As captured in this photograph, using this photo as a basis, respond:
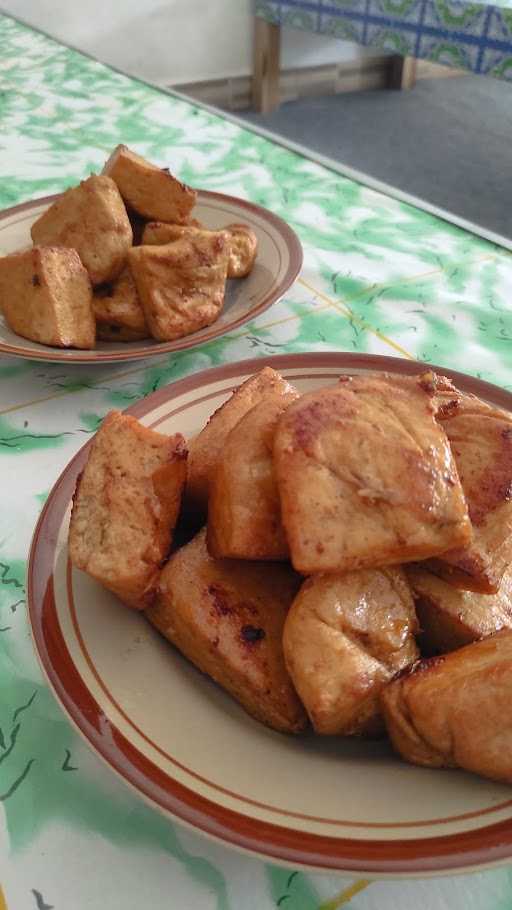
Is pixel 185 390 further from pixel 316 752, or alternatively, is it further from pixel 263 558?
pixel 316 752

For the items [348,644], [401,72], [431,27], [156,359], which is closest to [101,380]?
[156,359]

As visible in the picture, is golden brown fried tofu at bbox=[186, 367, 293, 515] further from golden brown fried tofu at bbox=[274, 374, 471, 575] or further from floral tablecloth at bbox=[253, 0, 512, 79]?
floral tablecloth at bbox=[253, 0, 512, 79]

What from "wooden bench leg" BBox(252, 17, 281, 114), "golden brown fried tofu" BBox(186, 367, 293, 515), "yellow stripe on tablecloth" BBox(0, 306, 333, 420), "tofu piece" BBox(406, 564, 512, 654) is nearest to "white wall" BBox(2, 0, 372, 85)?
"wooden bench leg" BBox(252, 17, 281, 114)

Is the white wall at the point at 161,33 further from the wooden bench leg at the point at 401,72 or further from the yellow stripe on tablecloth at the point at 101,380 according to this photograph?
the yellow stripe on tablecloth at the point at 101,380

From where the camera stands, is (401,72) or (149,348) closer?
(149,348)

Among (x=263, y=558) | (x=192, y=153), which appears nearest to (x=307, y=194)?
(x=192, y=153)

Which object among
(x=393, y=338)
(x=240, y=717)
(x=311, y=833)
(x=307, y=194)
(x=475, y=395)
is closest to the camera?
(x=311, y=833)

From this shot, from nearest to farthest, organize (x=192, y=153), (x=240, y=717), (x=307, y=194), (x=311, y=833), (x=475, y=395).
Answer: (x=311, y=833) < (x=240, y=717) < (x=475, y=395) < (x=307, y=194) < (x=192, y=153)

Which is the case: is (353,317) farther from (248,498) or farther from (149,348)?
(248,498)
